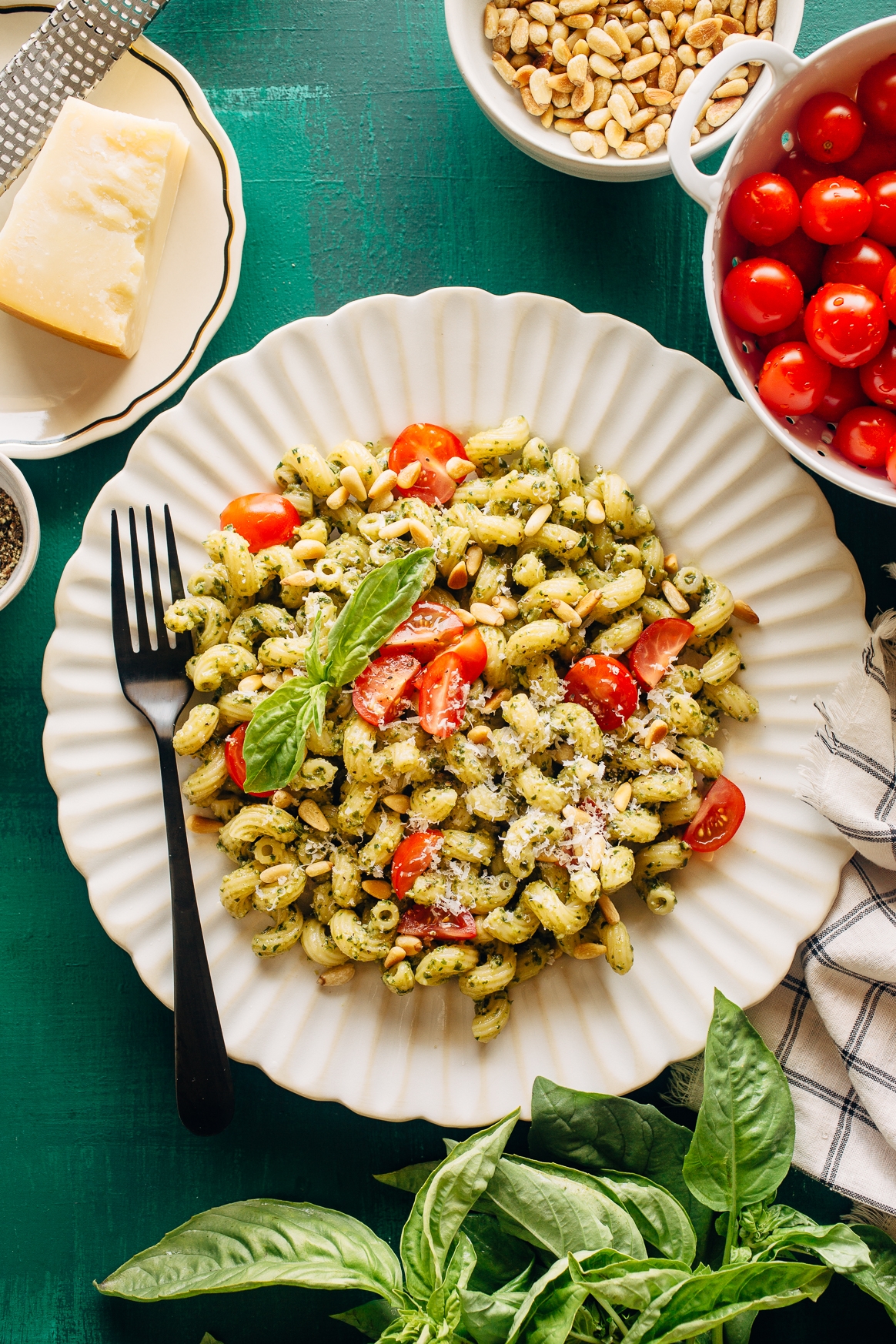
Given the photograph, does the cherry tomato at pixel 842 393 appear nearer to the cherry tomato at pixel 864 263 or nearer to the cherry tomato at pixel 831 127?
the cherry tomato at pixel 864 263

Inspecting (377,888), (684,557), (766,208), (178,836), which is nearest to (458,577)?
(684,557)

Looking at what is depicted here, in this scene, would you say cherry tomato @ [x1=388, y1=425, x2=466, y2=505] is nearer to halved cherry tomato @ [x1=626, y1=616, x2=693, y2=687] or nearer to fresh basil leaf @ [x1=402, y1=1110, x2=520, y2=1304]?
halved cherry tomato @ [x1=626, y1=616, x2=693, y2=687]

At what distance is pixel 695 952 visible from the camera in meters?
1.68

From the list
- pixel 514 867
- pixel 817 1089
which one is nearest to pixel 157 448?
pixel 514 867

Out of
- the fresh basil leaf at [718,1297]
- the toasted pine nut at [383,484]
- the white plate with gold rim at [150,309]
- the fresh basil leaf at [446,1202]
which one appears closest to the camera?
the fresh basil leaf at [718,1297]

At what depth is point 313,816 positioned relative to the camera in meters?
1.62

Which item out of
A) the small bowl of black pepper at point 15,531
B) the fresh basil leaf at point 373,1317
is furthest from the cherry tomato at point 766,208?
the fresh basil leaf at point 373,1317

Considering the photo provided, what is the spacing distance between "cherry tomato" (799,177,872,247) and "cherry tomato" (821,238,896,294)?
19 mm

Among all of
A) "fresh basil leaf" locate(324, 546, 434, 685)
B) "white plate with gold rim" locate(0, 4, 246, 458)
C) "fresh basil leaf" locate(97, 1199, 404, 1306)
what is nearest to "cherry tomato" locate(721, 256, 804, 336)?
"fresh basil leaf" locate(324, 546, 434, 685)

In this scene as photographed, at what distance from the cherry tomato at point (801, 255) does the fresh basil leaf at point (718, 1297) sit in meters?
1.48

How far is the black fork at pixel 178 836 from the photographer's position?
5.26 feet

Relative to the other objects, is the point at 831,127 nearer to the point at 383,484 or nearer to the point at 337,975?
the point at 383,484

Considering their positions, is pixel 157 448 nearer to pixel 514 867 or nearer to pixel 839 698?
pixel 514 867

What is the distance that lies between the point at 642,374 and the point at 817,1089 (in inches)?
50.1
